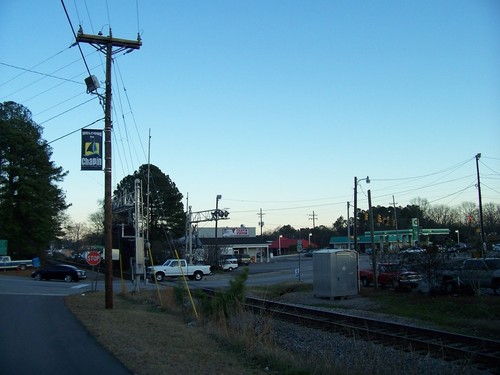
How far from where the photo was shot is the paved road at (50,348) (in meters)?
8.31

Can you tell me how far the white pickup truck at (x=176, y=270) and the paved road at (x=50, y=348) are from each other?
2861 cm

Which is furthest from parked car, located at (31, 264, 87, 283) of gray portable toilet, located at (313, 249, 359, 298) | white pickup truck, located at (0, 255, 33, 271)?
gray portable toilet, located at (313, 249, 359, 298)

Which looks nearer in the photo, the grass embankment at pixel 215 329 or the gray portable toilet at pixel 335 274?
the grass embankment at pixel 215 329

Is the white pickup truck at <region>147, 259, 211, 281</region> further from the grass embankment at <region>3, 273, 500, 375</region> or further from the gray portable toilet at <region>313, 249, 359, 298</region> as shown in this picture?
the grass embankment at <region>3, 273, 500, 375</region>

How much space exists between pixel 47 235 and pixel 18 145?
11388mm

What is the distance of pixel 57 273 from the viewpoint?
148 feet

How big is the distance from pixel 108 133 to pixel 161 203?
48.8m

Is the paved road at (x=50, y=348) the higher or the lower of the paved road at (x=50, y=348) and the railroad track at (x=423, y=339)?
Result: the higher

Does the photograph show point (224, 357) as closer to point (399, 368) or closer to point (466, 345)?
point (399, 368)

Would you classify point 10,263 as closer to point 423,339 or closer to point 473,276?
point 473,276

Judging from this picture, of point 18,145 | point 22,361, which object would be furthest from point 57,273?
point 22,361

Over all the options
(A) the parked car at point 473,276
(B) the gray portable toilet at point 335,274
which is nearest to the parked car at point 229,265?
(B) the gray portable toilet at point 335,274

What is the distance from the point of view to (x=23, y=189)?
5812 cm

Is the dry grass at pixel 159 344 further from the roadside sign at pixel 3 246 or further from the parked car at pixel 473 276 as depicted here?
the roadside sign at pixel 3 246
